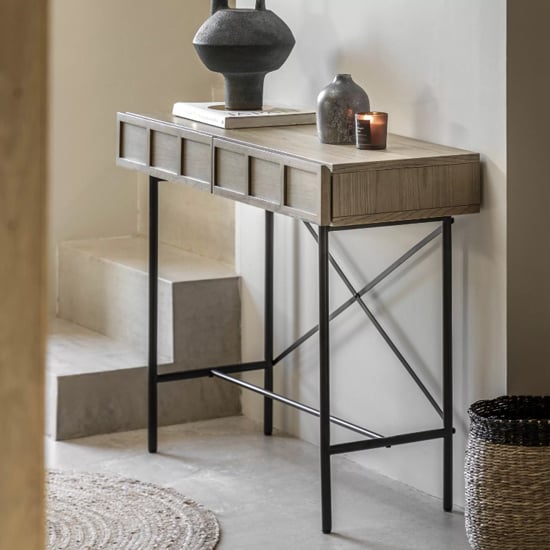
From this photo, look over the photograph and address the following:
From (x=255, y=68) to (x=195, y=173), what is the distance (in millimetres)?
380

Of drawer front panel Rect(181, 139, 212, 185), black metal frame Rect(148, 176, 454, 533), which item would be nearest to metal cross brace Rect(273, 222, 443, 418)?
black metal frame Rect(148, 176, 454, 533)

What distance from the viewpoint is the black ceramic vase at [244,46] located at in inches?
136

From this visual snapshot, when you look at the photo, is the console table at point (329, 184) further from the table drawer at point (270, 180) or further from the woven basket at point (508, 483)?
the woven basket at point (508, 483)

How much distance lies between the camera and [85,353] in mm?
4223

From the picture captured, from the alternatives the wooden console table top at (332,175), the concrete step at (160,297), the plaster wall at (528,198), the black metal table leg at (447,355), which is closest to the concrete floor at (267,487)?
the black metal table leg at (447,355)

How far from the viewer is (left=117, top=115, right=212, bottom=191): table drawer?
11.1 feet

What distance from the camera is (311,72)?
12.3 feet

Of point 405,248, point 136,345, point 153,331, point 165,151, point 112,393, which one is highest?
point 165,151

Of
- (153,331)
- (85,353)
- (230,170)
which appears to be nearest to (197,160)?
(230,170)

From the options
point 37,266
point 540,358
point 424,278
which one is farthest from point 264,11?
point 37,266

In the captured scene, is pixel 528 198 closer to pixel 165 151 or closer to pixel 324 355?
pixel 324 355

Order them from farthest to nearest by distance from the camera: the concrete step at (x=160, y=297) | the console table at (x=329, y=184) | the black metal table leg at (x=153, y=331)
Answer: the concrete step at (x=160, y=297)
the black metal table leg at (x=153, y=331)
the console table at (x=329, y=184)

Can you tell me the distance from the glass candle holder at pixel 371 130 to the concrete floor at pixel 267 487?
1.01 m

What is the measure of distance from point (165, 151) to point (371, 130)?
750mm
